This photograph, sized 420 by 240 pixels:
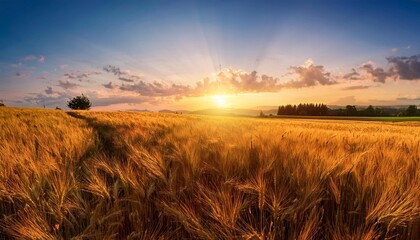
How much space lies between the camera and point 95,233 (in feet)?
4.09

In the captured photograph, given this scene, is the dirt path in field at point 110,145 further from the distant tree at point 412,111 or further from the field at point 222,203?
the distant tree at point 412,111

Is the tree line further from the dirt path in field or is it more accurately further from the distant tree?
the dirt path in field

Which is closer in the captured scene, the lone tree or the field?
the field

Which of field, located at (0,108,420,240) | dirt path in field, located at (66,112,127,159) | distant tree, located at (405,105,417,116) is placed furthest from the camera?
distant tree, located at (405,105,417,116)

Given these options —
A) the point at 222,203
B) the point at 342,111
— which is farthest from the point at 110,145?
the point at 342,111

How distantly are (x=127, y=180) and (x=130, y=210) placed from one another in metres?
0.29

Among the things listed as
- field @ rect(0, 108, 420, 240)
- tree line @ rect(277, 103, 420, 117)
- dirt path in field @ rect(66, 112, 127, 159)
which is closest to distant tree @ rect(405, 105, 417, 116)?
tree line @ rect(277, 103, 420, 117)

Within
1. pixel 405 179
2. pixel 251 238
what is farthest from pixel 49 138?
pixel 405 179

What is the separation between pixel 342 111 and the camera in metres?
89.4

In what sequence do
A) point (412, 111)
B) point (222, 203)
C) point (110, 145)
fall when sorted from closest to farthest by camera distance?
point (222, 203) → point (110, 145) → point (412, 111)

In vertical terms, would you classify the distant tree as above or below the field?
below

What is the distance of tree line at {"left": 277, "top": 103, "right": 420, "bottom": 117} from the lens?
8269 centimetres

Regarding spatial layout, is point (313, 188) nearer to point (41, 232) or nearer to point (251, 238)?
point (251, 238)

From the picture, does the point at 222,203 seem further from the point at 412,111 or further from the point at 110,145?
the point at 412,111
